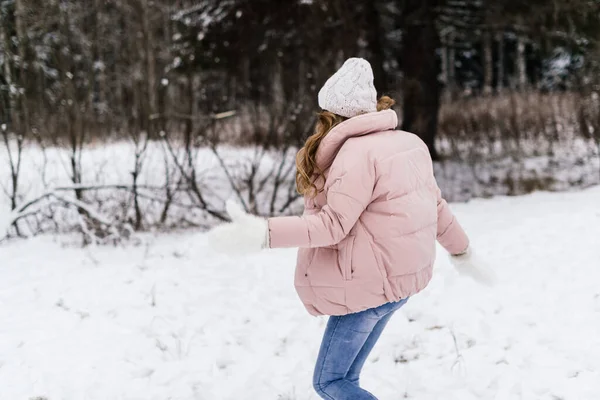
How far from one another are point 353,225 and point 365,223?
2.2 inches

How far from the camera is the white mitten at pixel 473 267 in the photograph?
2.58 meters

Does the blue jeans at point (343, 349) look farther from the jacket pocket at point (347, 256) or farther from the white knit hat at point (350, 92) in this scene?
the white knit hat at point (350, 92)

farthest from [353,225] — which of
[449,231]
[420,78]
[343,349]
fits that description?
[420,78]

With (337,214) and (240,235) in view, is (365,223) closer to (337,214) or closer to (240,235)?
(337,214)

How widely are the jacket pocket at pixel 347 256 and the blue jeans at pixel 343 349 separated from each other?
0.57ft

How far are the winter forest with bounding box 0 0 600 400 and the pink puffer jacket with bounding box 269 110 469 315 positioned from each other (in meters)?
→ 0.50

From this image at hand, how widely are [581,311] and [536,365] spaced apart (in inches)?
33.5

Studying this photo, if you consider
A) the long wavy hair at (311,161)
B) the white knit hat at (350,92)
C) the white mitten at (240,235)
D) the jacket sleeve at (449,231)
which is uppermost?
the white knit hat at (350,92)

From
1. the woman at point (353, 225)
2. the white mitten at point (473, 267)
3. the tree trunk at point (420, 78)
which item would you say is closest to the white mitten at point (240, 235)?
the woman at point (353, 225)

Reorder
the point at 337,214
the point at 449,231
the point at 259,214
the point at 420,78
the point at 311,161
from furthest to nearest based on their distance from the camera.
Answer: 1. the point at 420,78
2. the point at 259,214
3. the point at 449,231
4. the point at 311,161
5. the point at 337,214

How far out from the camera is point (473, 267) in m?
2.59

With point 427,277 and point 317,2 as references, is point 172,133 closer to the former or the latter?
point 317,2

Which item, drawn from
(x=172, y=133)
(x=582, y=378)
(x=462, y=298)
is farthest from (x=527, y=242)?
(x=172, y=133)

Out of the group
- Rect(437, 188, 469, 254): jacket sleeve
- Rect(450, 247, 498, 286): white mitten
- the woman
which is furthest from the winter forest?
Rect(450, 247, 498, 286): white mitten
